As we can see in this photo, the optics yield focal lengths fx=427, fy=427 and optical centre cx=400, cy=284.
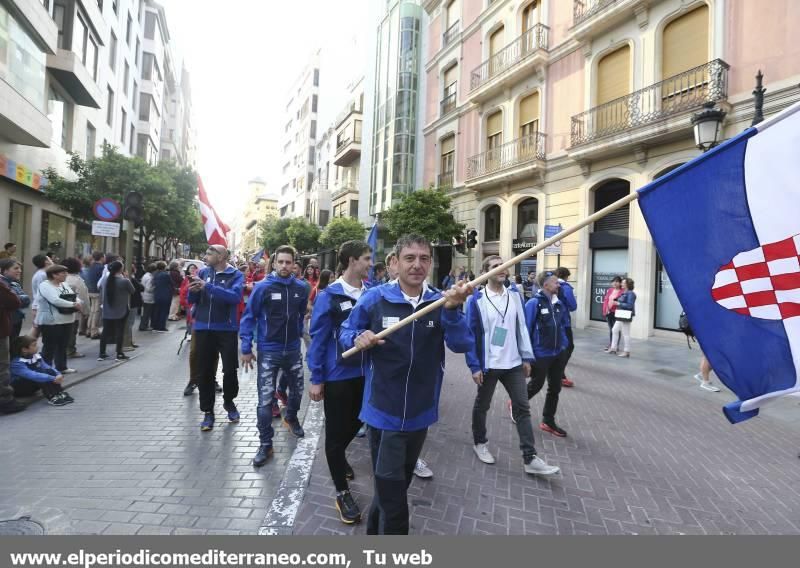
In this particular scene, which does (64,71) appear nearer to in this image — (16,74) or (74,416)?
(16,74)

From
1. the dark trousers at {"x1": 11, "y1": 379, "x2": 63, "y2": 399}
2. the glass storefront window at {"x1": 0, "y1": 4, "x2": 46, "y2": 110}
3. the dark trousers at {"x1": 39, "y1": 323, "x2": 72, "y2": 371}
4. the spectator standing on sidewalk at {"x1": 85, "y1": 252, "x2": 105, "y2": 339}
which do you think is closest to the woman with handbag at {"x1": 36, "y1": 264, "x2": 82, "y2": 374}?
the dark trousers at {"x1": 39, "y1": 323, "x2": 72, "y2": 371}

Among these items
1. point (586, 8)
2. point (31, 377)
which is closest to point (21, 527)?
point (31, 377)

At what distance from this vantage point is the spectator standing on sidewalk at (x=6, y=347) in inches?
193

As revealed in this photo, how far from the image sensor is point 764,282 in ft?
7.48

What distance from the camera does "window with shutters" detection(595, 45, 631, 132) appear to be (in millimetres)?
13858

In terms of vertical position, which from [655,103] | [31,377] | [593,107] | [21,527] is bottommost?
[21,527]

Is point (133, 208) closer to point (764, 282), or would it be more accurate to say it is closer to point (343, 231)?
point (764, 282)

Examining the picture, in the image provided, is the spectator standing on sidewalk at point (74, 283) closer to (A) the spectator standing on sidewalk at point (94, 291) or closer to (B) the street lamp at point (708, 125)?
(A) the spectator standing on sidewalk at point (94, 291)

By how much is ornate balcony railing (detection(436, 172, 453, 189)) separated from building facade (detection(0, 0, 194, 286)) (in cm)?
1552

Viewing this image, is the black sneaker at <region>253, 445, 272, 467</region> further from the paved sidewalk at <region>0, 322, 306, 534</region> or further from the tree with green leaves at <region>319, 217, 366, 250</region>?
the tree with green leaves at <region>319, 217, 366, 250</region>

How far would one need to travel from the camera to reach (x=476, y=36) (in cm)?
2089

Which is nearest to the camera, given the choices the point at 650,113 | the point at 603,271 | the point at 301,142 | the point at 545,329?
the point at 545,329

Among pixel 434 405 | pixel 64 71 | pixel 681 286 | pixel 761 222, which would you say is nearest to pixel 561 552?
pixel 434 405

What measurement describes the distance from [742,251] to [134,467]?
4738 mm
